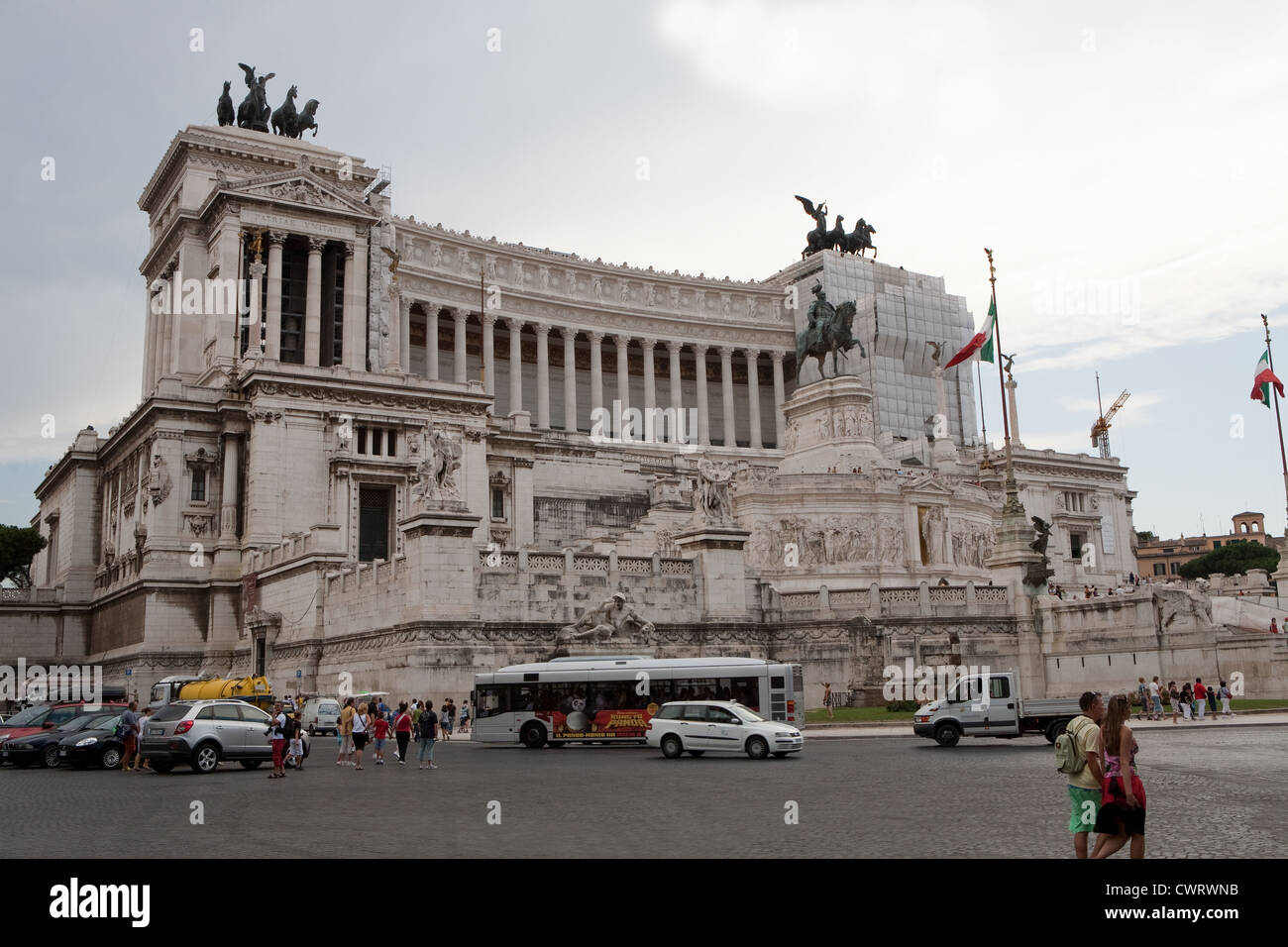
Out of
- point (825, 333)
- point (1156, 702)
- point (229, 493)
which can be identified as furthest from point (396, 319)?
point (1156, 702)

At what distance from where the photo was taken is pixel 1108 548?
98438 mm

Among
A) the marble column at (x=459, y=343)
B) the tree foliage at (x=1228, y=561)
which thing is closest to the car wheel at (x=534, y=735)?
the marble column at (x=459, y=343)

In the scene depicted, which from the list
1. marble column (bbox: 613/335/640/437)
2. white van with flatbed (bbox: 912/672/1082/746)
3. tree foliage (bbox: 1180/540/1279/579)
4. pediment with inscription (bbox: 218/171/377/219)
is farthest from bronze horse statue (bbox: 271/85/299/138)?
tree foliage (bbox: 1180/540/1279/579)

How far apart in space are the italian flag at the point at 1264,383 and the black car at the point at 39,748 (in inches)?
1959

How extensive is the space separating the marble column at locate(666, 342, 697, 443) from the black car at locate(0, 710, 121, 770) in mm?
70672

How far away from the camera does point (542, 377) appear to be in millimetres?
93812

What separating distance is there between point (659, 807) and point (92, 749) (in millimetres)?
17716

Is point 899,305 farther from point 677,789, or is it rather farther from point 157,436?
point 677,789

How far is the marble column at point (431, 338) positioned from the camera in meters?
87.3

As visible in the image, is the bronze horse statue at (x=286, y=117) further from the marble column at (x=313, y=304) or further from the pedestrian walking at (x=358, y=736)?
the pedestrian walking at (x=358, y=736)

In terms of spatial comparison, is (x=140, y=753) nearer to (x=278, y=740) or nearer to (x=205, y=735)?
(x=205, y=735)

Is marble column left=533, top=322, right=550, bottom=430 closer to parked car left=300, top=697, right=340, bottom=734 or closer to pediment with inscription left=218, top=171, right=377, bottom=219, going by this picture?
pediment with inscription left=218, top=171, right=377, bottom=219
